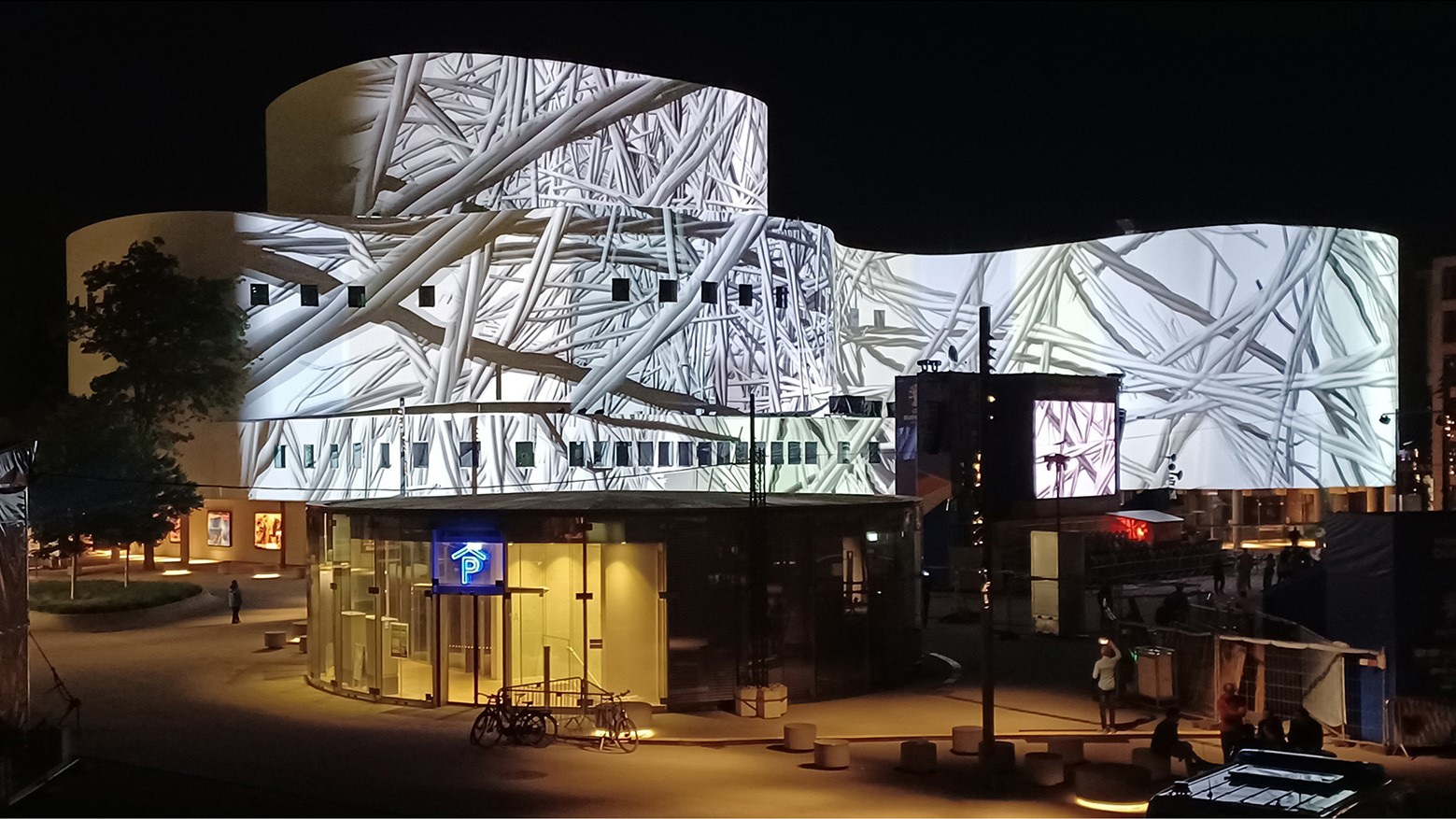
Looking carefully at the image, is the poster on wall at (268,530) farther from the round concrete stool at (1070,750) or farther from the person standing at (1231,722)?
the person standing at (1231,722)

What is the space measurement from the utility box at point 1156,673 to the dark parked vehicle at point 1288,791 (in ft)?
31.7

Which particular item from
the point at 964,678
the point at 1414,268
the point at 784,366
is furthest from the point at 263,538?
the point at 1414,268

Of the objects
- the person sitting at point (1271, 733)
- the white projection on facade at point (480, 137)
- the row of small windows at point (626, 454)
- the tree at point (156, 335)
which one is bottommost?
the person sitting at point (1271, 733)

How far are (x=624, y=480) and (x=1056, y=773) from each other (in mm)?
37729

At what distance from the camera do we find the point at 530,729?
19.2 metres

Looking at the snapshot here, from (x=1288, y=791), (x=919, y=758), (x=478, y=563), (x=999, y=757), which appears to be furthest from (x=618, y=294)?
(x=1288, y=791)

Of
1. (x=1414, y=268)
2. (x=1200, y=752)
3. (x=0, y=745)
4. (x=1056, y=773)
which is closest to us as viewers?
(x=0, y=745)

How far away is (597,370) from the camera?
55.3 metres

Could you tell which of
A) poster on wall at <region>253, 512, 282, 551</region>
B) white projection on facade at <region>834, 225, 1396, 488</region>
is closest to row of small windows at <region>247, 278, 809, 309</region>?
poster on wall at <region>253, 512, 282, 551</region>

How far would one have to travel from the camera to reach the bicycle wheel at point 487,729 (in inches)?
752

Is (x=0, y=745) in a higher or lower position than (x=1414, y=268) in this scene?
lower

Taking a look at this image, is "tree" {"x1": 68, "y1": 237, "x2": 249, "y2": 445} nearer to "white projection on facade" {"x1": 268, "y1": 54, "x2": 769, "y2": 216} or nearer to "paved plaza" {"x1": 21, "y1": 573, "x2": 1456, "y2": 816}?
"white projection on facade" {"x1": 268, "y1": 54, "x2": 769, "y2": 216}

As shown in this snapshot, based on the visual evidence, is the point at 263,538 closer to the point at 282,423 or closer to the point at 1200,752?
the point at 282,423

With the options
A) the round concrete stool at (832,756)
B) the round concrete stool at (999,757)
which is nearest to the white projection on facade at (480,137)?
the round concrete stool at (832,756)
